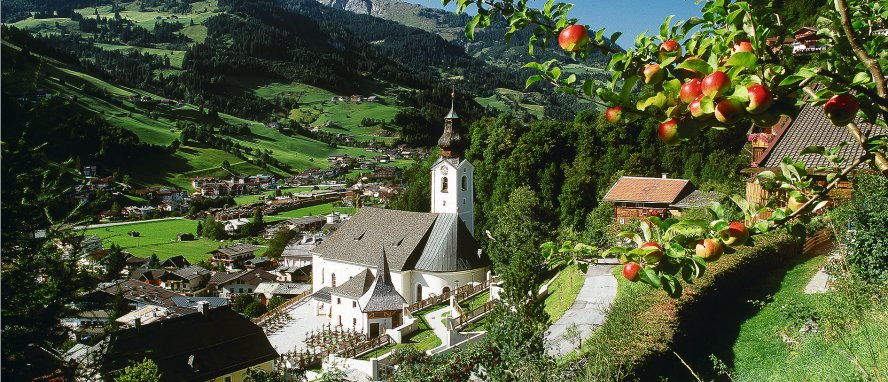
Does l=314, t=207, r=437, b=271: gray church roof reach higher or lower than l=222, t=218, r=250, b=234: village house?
higher

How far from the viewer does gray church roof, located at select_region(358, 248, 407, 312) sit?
30.8 meters

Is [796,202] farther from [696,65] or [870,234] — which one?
[870,234]

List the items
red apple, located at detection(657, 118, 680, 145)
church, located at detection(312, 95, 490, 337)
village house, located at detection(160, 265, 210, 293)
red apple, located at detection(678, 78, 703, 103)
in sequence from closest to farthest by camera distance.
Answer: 1. red apple, located at detection(678, 78, 703, 103)
2. red apple, located at detection(657, 118, 680, 145)
3. church, located at detection(312, 95, 490, 337)
4. village house, located at detection(160, 265, 210, 293)

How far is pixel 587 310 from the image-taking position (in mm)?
18859

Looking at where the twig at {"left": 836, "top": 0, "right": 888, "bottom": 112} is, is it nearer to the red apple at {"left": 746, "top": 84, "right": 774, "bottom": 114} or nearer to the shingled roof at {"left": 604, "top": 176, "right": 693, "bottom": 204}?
the red apple at {"left": 746, "top": 84, "right": 774, "bottom": 114}

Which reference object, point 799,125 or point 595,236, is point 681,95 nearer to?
point 799,125

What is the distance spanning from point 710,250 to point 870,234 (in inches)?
440

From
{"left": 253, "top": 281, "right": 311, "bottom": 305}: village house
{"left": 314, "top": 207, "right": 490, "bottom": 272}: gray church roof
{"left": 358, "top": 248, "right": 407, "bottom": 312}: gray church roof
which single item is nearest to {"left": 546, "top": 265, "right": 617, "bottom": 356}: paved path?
{"left": 314, "top": 207, "right": 490, "bottom": 272}: gray church roof

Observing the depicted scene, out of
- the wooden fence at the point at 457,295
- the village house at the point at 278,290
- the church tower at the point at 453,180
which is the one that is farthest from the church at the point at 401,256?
the village house at the point at 278,290

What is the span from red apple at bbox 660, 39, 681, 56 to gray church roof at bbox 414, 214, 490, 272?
30.4m

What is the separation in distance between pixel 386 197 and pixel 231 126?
62786 millimetres

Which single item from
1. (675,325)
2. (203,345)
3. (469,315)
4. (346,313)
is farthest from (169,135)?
(675,325)

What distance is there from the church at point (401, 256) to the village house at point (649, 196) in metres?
8.56

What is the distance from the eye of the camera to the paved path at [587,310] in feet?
53.6
